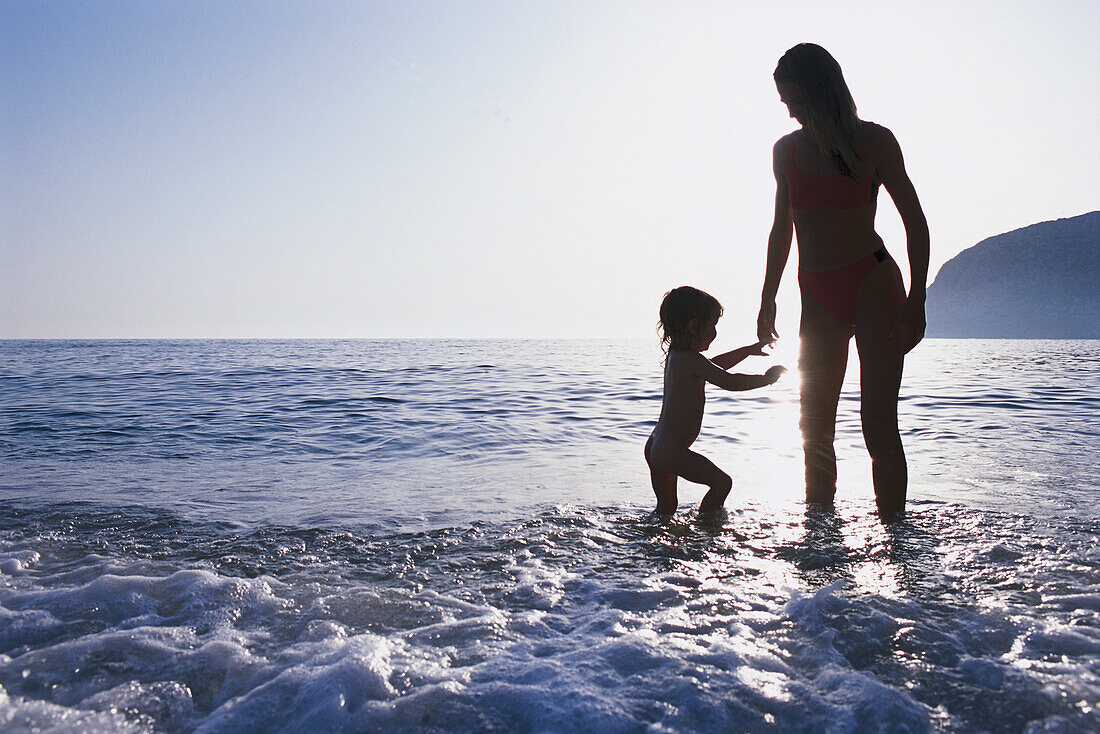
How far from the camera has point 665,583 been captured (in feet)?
8.29

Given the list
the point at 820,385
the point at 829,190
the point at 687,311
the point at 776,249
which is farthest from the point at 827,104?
the point at 820,385

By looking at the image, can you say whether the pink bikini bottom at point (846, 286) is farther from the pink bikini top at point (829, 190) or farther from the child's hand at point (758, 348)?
the child's hand at point (758, 348)

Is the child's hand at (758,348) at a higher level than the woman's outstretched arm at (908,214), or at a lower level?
lower

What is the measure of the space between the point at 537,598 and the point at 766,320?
2.48m

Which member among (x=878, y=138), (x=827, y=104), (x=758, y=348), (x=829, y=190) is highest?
(x=827, y=104)

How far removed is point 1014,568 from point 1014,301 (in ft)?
571

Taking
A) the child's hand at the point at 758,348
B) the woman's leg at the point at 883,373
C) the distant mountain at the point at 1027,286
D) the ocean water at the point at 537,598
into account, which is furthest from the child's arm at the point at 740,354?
the distant mountain at the point at 1027,286

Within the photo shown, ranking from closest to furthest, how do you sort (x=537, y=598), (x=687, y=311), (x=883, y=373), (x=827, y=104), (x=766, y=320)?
(x=537, y=598) < (x=827, y=104) < (x=883, y=373) < (x=687, y=311) < (x=766, y=320)

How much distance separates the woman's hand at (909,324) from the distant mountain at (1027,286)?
161628 mm

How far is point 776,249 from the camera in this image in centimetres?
383

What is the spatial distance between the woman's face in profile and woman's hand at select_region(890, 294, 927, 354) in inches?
45.0

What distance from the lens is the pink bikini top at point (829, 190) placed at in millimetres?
3227

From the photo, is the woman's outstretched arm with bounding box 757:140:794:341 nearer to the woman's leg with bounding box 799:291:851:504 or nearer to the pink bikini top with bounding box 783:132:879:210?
the pink bikini top with bounding box 783:132:879:210

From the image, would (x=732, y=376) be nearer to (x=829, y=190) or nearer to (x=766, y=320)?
(x=766, y=320)
